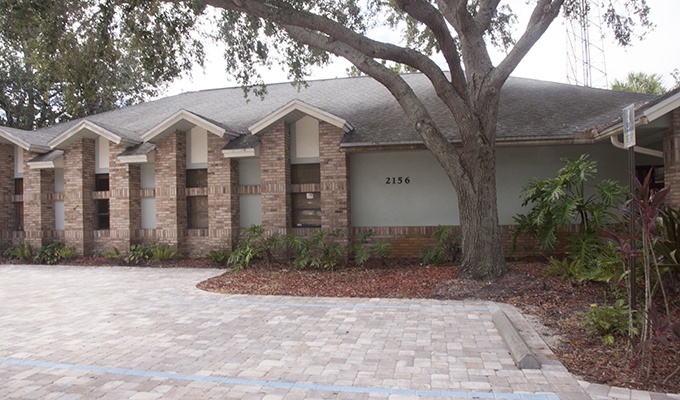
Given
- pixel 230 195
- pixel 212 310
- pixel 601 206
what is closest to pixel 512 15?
pixel 601 206

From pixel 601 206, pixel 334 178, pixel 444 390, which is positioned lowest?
pixel 444 390

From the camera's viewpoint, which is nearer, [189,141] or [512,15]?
[512,15]

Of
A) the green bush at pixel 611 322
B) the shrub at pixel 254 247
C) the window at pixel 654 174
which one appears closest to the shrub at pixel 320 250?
the shrub at pixel 254 247

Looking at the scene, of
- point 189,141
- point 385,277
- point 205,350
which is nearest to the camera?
point 205,350

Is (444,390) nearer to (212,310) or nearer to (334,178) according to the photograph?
(212,310)

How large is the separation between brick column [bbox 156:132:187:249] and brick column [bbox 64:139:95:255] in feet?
8.42

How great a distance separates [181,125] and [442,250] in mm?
8353

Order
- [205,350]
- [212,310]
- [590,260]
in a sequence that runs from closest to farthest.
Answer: [205,350], [212,310], [590,260]

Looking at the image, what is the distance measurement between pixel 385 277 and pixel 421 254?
2.07 m

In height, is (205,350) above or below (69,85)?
below

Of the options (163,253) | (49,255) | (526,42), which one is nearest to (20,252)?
(49,255)

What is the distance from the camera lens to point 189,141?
13375 mm

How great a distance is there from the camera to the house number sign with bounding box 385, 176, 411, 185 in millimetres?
12281

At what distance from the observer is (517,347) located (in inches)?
187
